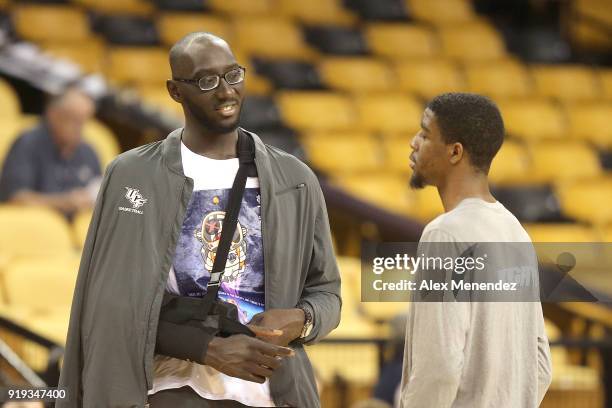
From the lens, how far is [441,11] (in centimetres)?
1160

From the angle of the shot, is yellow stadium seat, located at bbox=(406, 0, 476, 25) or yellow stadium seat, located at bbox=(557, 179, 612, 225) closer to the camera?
yellow stadium seat, located at bbox=(557, 179, 612, 225)

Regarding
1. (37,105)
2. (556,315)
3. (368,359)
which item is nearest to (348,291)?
(368,359)

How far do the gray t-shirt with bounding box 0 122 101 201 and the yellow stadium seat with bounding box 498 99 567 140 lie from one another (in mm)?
3889

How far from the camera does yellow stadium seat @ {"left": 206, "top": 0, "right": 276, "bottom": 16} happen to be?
34.6 feet

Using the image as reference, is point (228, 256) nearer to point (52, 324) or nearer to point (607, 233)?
point (52, 324)

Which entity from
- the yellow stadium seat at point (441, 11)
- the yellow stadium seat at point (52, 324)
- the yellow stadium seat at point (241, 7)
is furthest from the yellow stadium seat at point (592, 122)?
the yellow stadium seat at point (52, 324)

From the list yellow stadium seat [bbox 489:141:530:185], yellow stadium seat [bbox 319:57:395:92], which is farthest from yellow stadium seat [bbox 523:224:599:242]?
yellow stadium seat [bbox 319:57:395:92]

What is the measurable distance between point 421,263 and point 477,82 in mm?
7852

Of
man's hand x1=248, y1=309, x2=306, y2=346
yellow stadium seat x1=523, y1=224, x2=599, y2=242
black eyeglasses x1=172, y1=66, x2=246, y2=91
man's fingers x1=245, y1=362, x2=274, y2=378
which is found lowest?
man's fingers x1=245, y1=362, x2=274, y2=378

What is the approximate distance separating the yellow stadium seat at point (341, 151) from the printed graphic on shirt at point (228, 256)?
Answer: 591cm

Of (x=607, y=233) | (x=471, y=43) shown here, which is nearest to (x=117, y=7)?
(x=471, y=43)

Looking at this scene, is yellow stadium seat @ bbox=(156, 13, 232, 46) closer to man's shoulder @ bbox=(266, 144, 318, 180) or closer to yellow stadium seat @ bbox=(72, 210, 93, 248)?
yellow stadium seat @ bbox=(72, 210, 93, 248)

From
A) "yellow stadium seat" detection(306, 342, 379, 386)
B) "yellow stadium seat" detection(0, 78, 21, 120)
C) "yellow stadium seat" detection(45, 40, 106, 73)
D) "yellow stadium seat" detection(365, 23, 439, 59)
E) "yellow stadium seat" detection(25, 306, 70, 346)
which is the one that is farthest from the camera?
"yellow stadium seat" detection(365, 23, 439, 59)

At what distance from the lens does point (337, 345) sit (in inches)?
228
